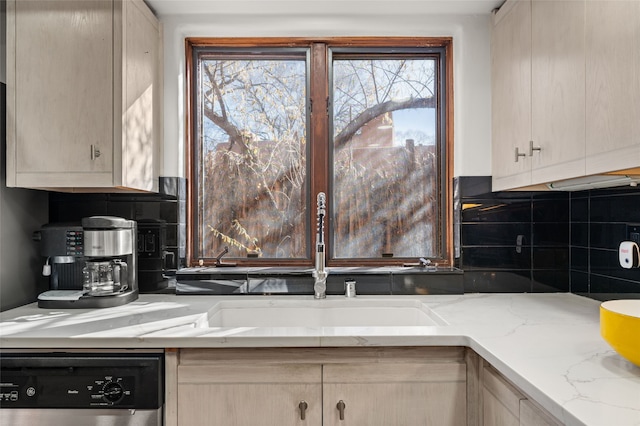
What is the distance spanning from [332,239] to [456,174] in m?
0.71

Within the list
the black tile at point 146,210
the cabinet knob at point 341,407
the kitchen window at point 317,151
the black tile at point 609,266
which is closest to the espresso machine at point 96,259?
the black tile at point 146,210

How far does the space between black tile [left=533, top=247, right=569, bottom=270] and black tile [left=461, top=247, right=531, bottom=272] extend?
46 millimetres

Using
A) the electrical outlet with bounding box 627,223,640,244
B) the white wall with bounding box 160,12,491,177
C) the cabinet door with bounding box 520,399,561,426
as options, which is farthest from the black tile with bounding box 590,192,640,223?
the cabinet door with bounding box 520,399,561,426

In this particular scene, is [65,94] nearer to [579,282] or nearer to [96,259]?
[96,259]

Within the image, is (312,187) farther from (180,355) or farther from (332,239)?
(180,355)

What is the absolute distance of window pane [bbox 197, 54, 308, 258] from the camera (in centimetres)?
229

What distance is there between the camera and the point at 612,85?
125 cm

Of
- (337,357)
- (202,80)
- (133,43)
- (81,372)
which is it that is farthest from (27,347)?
(202,80)

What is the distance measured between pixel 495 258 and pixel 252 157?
1.33m

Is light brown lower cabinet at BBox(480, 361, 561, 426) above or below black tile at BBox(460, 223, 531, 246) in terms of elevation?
below

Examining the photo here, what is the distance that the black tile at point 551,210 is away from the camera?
7.12ft

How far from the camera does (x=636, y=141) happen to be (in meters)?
1.15

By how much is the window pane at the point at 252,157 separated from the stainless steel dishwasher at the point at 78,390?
0.90m

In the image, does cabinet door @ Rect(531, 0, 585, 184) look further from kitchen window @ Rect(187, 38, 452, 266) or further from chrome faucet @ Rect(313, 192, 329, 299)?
chrome faucet @ Rect(313, 192, 329, 299)
